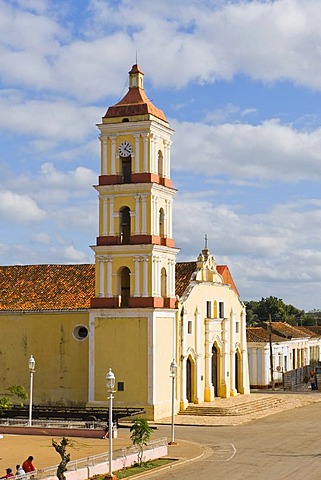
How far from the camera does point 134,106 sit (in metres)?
43.8

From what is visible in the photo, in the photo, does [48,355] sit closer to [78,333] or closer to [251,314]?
[78,333]

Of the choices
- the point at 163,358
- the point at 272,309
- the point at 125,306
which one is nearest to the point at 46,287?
the point at 125,306

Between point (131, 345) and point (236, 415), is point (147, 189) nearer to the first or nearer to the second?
point (131, 345)

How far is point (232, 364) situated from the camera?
171ft

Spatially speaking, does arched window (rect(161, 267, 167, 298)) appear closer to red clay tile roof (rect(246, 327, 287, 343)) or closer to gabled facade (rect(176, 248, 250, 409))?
gabled facade (rect(176, 248, 250, 409))

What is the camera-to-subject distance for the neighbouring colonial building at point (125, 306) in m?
42.4

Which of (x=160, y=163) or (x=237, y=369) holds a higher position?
(x=160, y=163)

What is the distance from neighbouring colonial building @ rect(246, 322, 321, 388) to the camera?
63000mm

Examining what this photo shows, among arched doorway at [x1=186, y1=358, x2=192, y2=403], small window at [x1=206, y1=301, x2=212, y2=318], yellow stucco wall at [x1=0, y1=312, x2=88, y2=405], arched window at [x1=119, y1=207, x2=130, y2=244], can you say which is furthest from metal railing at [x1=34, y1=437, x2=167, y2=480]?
small window at [x1=206, y1=301, x2=212, y2=318]

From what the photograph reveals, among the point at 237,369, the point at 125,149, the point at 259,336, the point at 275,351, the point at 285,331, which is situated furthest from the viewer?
the point at 285,331

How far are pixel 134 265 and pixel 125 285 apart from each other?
148cm

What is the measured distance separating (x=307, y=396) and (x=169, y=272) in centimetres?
1600

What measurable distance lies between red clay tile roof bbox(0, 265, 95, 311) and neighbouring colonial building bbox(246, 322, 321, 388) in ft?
63.1

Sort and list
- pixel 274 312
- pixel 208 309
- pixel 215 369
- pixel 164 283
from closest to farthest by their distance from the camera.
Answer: pixel 164 283 < pixel 208 309 < pixel 215 369 < pixel 274 312
